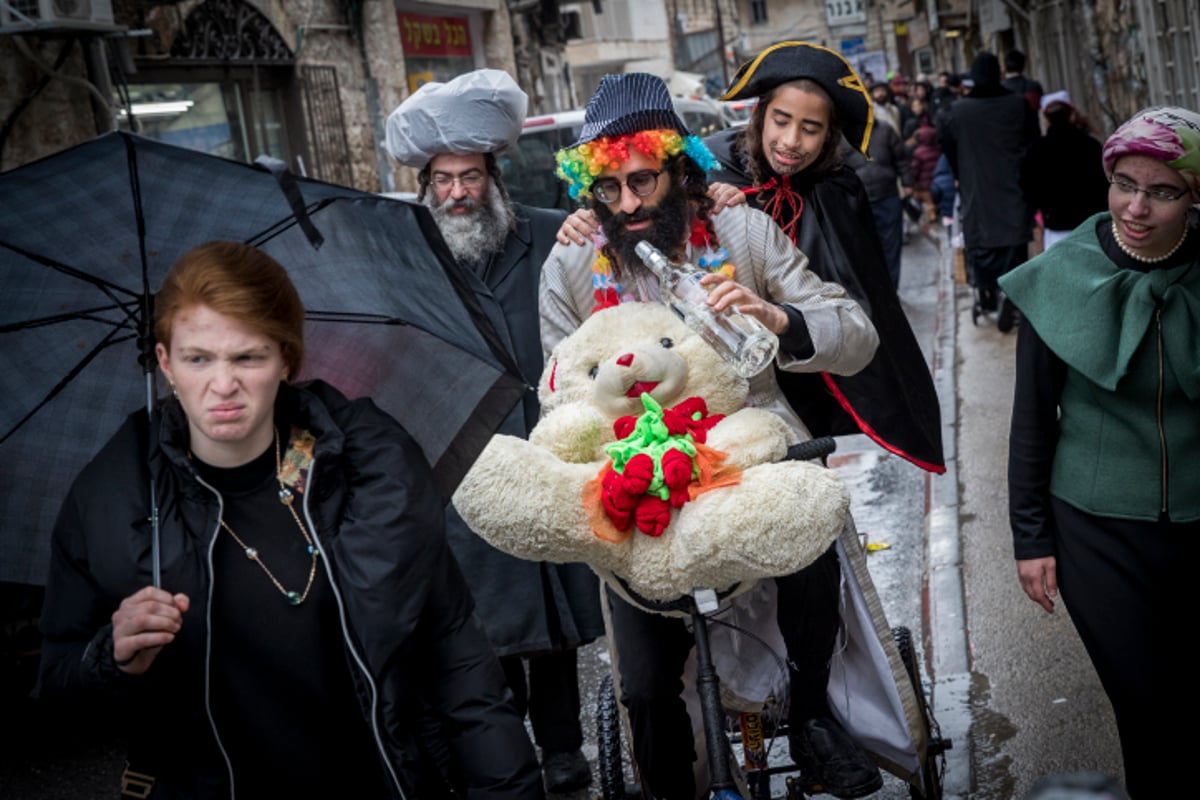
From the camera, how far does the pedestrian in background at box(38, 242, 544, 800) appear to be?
265 cm

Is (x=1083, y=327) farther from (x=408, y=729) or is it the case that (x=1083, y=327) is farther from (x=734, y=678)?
(x=408, y=729)

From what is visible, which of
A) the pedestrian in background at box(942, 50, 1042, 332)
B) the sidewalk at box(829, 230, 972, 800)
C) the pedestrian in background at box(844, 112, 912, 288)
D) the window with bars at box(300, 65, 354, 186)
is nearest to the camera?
the sidewalk at box(829, 230, 972, 800)

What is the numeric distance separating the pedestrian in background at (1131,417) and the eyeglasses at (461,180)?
190 centimetres

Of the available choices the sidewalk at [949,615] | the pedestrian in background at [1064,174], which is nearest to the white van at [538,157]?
the pedestrian in background at [1064,174]

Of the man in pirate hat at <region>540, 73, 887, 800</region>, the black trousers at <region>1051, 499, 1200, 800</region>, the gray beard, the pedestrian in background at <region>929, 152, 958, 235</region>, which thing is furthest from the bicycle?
the pedestrian in background at <region>929, 152, 958, 235</region>

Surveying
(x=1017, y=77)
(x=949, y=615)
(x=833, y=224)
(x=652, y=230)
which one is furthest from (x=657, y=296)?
(x=1017, y=77)

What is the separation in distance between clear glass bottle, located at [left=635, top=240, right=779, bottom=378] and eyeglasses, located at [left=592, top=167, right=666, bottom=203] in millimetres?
160

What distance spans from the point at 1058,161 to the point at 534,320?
584 cm

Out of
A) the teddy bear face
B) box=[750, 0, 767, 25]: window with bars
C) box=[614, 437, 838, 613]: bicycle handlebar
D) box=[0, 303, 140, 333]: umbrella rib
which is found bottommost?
box=[614, 437, 838, 613]: bicycle handlebar

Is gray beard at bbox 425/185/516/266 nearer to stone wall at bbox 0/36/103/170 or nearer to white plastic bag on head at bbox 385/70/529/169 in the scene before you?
white plastic bag on head at bbox 385/70/529/169

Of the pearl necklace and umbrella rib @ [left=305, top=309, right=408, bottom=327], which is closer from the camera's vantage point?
umbrella rib @ [left=305, top=309, right=408, bottom=327]

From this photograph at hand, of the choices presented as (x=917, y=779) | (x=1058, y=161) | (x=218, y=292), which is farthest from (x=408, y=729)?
(x=1058, y=161)

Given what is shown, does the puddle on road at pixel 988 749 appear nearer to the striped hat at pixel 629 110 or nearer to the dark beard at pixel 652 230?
the dark beard at pixel 652 230

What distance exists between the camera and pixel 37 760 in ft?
19.4
